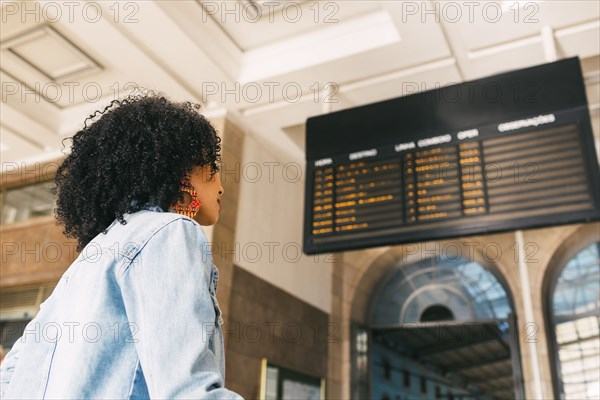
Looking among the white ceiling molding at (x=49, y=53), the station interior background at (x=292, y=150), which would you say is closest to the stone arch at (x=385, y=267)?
the station interior background at (x=292, y=150)

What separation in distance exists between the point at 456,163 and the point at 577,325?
358 centimetres

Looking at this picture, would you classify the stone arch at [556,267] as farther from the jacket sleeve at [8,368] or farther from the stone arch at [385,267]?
the jacket sleeve at [8,368]

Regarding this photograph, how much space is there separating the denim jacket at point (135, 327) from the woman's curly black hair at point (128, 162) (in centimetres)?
13

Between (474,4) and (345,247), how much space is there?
1719mm

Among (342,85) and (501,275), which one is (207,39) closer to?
(342,85)

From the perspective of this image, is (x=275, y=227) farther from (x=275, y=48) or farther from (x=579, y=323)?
(x=579, y=323)

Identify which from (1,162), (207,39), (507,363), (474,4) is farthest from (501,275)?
(507,363)

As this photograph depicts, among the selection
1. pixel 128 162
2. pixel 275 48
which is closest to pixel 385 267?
pixel 275 48

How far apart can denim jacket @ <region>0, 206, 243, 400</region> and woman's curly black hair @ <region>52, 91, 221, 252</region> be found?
0.13 m

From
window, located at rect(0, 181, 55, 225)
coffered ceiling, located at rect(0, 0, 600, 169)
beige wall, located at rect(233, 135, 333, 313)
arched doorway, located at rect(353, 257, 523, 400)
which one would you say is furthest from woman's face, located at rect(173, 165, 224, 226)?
arched doorway, located at rect(353, 257, 523, 400)

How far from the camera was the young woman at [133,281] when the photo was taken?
946 mm

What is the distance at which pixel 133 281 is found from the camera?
102 cm

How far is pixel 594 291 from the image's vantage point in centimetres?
618

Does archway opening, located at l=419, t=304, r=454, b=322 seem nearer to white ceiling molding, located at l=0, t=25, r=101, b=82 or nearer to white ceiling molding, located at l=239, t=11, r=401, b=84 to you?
white ceiling molding, located at l=239, t=11, r=401, b=84
